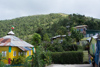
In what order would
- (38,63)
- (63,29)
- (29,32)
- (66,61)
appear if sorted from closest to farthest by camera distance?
1. (38,63)
2. (66,61)
3. (63,29)
4. (29,32)

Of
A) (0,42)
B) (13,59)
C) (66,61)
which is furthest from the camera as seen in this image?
(66,61)

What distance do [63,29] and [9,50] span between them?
3402 centimetres

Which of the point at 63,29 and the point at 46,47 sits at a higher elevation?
the point at 63,29

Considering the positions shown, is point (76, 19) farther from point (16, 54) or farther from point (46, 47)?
point (16, 54)

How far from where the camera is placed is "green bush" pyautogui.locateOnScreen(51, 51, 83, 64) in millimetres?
25875

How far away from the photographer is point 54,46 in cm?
3192

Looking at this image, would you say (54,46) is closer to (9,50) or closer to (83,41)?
(83,41)

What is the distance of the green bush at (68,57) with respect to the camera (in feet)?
84.9

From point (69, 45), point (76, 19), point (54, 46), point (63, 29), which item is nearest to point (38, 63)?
point (54, 46)

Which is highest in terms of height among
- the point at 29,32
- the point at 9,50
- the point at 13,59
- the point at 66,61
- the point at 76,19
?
the point at 76,19

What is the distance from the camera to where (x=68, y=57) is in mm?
26203

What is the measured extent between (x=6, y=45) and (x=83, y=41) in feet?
79.1

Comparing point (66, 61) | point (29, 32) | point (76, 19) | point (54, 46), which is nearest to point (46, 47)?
point (54, 46)

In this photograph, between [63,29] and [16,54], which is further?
[63,29]
